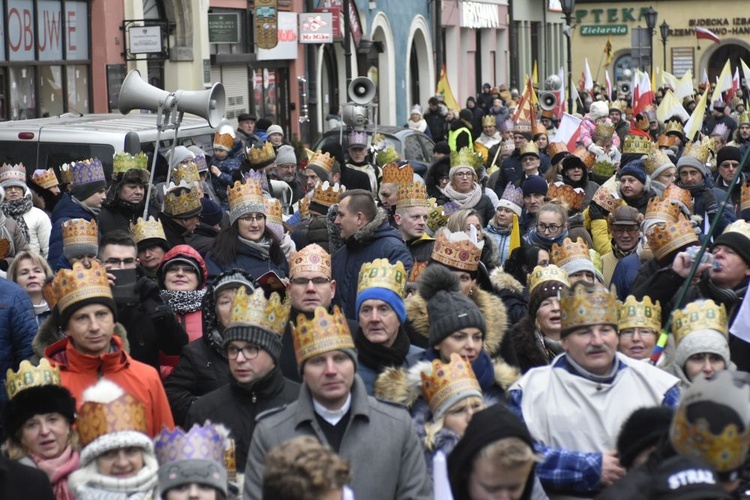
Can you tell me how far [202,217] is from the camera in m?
11.2

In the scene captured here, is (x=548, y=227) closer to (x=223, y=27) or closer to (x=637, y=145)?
(x=637, y=145)

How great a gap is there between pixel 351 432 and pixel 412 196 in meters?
5.30

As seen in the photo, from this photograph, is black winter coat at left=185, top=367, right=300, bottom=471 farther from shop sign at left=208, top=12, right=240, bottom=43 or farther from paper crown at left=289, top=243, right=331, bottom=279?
shop sign at left=208, top=12, right=240, bottom=43

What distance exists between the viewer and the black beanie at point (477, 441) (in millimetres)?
4621

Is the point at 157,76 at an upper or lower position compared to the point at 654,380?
upper

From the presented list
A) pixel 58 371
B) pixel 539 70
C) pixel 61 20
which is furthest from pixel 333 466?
pixel 539 70

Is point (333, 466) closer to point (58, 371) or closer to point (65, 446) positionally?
point (65, 446)

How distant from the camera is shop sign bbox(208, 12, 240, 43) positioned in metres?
26.5

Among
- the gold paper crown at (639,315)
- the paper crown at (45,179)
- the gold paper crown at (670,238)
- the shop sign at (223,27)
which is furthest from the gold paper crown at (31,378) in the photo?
the shop sign at (223,27)

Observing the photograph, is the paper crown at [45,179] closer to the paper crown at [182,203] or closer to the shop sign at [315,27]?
the paper crown at [182,203]

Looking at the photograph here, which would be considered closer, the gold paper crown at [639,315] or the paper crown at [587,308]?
the paper crown at [587,308]

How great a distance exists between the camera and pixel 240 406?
6293 millimetres

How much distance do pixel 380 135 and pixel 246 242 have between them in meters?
10.8

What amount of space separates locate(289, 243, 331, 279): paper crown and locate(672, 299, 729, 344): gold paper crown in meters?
1.81
